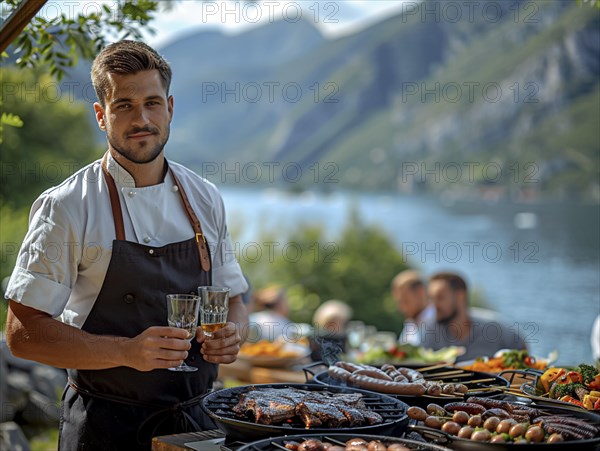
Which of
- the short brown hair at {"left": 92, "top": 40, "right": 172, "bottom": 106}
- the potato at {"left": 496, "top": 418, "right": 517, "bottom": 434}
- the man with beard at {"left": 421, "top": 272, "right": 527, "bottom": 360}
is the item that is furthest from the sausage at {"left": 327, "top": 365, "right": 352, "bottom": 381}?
the man with beard at {"left": 421, "top": 272, "right": 527, "bottom": 360}

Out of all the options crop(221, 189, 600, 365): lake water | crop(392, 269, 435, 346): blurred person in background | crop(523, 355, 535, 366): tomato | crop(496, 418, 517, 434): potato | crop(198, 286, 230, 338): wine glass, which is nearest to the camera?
crop(496, 418, 517, 434): potato

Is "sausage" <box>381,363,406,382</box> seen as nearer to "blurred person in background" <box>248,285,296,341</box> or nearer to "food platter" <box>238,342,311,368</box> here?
"food platter" <box>238,342,311,368</box>

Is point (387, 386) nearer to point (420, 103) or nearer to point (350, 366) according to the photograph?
point (350, 366)

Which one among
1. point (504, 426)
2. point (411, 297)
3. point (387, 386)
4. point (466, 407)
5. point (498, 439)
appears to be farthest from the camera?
point (411, 297)

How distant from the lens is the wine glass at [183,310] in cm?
266

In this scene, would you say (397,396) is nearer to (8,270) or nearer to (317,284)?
(8,270)

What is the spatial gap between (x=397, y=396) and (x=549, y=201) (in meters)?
73.1

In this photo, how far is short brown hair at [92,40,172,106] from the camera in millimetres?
3053

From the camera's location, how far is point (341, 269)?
2022 cm

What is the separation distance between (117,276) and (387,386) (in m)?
1.06

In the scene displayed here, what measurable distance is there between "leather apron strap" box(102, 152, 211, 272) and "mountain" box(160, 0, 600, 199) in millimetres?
53174

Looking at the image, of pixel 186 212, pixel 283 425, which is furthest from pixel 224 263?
pixel 283 425

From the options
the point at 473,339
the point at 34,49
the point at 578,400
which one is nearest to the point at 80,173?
the point at 34,49

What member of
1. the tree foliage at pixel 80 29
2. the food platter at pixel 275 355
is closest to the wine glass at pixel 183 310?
the tree foliage at pixel 80 29
